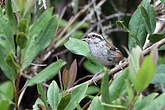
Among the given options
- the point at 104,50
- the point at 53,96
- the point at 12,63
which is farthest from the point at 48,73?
the point at 104,50

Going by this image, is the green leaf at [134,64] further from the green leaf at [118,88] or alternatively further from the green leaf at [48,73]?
the green leaf at [48,73]

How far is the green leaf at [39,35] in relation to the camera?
195 cm

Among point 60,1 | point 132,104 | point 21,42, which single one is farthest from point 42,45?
point 60,1

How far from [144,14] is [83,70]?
287 centimetres

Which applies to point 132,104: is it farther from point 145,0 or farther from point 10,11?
point 145,0

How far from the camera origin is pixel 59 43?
4.26m

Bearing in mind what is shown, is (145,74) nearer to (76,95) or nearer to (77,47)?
(76,95)

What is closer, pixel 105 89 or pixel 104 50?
pixel 105 89

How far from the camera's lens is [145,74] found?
1301 millimetres

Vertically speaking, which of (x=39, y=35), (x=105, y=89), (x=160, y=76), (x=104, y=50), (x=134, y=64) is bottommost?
(x=104, y=50)

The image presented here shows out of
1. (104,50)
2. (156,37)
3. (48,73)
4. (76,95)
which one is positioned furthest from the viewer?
(104,50)

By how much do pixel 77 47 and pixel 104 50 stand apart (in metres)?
1.69

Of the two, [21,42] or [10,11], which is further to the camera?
[10,11]

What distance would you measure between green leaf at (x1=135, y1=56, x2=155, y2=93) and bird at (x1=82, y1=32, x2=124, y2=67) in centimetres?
238
